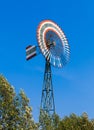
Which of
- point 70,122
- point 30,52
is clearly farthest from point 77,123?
point 30,52

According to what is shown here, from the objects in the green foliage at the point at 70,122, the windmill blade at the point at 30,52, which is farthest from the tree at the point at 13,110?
the windmill blade at the point at 30,52

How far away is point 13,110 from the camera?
50.4 m

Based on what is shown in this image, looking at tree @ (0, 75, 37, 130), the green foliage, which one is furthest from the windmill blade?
tree @ (0, 75, 37, 130)

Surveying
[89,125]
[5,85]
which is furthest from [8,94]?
[89,125]

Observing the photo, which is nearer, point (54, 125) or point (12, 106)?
point (12, 106)

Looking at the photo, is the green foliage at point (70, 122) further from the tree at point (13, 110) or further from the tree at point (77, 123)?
the tree at point (13, 110)

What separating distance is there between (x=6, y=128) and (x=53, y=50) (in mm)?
52696

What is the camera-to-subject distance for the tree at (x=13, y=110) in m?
49.7

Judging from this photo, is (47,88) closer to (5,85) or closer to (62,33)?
(62,33)

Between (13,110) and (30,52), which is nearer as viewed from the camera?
(13,110)

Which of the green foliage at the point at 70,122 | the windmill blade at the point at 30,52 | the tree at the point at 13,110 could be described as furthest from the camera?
the windmill blade at the point at 30,52

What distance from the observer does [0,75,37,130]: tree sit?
163 feet

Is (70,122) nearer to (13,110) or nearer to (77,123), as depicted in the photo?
(77,123)

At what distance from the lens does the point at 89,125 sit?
253 feet
